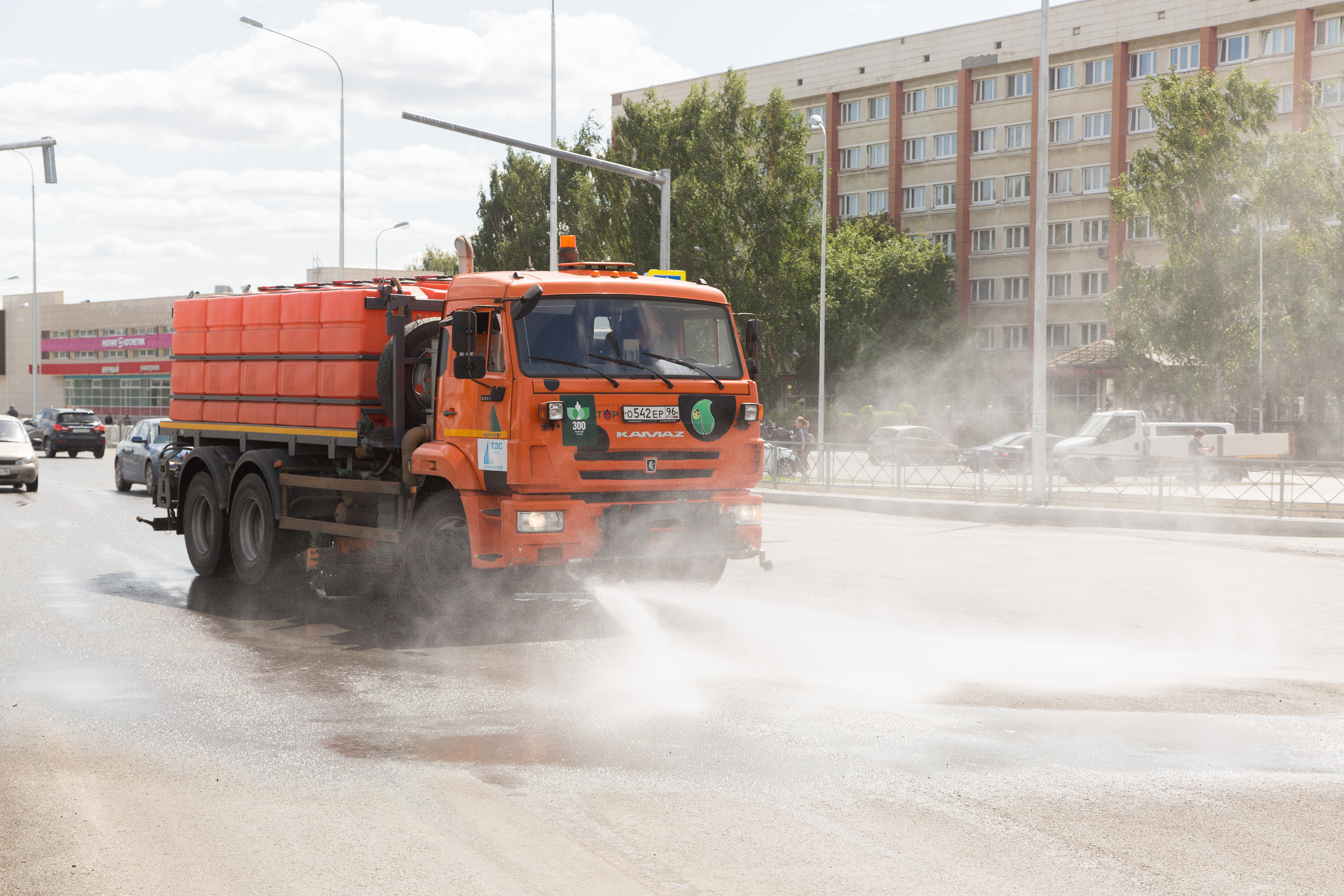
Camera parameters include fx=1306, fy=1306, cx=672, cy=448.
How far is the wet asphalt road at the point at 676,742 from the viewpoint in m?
4.59

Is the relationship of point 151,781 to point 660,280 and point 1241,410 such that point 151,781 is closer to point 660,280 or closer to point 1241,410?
point 660,280

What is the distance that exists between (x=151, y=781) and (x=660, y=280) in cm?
590

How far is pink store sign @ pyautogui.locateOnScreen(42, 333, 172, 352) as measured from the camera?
86562 mm

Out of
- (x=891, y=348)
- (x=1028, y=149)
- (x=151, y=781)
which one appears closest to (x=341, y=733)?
(x=151, y=781)

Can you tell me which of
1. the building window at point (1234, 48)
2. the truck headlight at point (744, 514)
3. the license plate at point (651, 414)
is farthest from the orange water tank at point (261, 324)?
the building window at point (1234, 48)

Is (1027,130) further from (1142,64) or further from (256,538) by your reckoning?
(256,538)

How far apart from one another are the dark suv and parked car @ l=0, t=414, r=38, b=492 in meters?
19.6

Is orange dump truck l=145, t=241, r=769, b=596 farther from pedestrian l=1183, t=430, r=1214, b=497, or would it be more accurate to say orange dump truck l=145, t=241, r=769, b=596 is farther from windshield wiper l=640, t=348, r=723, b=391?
pedestrian l=1183, t=430, r=1214, b=497

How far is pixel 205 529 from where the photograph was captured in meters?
12.9

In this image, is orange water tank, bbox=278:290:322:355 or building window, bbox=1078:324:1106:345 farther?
building window, bbox=1078:324:1106:345

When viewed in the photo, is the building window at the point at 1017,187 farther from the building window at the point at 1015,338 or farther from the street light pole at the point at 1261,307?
the street light pole at the point at 1261,307

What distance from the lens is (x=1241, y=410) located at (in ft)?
159

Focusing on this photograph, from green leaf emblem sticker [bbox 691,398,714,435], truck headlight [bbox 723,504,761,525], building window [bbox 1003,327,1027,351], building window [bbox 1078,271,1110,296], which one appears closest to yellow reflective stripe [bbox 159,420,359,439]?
green leaf emblem sticker [bbox 691,398,714,435]

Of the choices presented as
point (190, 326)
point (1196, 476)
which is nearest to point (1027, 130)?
point (1196, 476)
